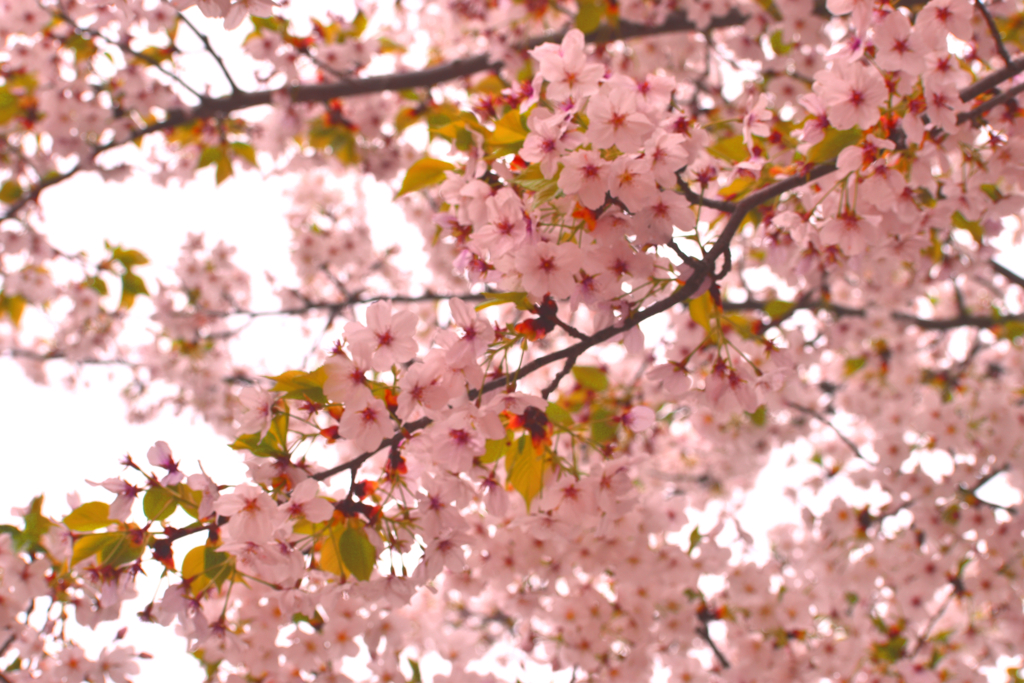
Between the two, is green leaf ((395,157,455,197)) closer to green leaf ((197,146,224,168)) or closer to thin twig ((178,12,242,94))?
thin twig ((178,12,242,94))

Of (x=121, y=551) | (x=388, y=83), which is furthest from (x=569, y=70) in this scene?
(x=388, y=83)

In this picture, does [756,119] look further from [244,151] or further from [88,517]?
[244,151]

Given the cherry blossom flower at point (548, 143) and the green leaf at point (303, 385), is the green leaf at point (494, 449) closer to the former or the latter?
the green leaf at point (303, 385)

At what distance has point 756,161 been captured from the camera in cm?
190

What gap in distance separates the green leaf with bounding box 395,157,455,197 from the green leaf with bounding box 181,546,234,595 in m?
1.07

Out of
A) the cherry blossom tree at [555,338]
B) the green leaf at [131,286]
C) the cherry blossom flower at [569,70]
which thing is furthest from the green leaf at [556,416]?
the green leaf at [131,286]

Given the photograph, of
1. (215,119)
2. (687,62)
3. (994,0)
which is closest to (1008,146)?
(994,0)

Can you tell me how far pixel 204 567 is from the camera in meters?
1.57

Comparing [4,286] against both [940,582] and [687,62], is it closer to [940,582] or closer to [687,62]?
[687,62]

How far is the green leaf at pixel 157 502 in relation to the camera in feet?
4.97

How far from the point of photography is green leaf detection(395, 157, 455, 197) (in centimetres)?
196

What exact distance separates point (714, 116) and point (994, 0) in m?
1.69

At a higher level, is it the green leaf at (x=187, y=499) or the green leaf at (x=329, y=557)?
the green leaf at (x=187, y=499)

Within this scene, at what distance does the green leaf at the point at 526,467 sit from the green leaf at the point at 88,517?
3.24 ft
